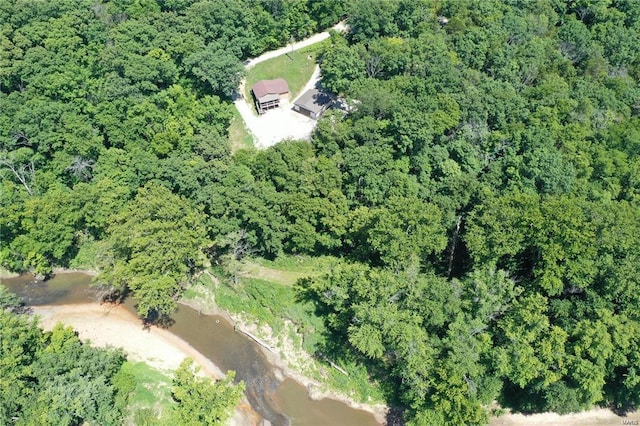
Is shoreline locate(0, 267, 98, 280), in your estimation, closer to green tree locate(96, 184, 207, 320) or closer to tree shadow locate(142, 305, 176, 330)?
green tree locate(96, 184, 207, 320)

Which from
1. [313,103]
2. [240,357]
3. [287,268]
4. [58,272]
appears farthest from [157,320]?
[313,103]

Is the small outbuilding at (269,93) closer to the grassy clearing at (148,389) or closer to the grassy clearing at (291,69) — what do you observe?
the grassy clearing at (291,69)

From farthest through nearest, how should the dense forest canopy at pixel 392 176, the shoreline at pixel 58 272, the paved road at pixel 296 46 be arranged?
1. the paved road at pixel 296 46
2. the shoreline at pixel 58 272
3. the dense forest canopy at pixel 392 176

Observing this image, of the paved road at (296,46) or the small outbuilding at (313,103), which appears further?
the paved road at (296,46)

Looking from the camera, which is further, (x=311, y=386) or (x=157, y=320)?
(x=157, y=320)

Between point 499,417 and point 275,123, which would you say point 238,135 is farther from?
point 499,417

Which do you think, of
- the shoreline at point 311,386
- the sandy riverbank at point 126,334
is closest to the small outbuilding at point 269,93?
the shoreline at point 311,386

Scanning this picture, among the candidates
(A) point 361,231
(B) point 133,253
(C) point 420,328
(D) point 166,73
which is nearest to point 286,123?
(D) point 166,73
